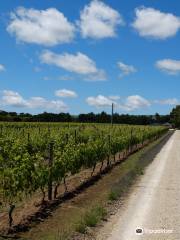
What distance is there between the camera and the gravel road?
9617 millimetres

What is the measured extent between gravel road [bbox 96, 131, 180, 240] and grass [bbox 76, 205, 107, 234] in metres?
0.26

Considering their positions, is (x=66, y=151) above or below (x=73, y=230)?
above

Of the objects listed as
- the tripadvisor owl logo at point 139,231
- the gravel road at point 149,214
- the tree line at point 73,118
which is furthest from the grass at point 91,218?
the tree line at point 73,118

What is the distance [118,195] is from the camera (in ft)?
46.8

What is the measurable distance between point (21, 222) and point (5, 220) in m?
0.40

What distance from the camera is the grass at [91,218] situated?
9.88 meters

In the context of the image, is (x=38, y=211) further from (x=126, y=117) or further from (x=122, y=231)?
(x=126, y=117)

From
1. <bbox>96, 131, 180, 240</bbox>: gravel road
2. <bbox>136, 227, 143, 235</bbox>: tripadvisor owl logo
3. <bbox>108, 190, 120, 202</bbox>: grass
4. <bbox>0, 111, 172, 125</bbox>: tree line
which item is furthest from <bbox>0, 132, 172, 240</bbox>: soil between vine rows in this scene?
<bbox>0, 111, 172, 125</bbox>: tree line

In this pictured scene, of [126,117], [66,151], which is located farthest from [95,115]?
[66,151]

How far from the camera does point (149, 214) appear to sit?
1159 cm

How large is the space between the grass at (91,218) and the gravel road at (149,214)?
0.85 ft

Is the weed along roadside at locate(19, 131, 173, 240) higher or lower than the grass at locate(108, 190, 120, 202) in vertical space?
lower

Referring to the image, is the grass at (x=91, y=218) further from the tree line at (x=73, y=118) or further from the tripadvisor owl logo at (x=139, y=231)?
the tree line at (x=73, y=118)

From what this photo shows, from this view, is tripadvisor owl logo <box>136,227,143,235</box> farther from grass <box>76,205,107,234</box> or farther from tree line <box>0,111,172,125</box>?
tree line <box>0,111,172,125</box>
